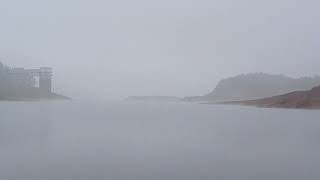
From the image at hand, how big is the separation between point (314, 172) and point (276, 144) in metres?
5.75

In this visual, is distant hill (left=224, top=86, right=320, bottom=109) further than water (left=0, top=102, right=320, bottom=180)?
Yes

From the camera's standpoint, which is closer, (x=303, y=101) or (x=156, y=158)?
(x=156, y=158)

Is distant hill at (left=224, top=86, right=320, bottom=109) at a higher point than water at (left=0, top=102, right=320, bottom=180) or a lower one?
lower

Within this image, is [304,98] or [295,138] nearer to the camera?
[295,138]

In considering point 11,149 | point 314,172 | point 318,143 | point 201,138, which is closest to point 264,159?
point 314,172

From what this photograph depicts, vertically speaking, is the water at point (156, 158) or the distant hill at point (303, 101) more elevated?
the water at point (156, 158)

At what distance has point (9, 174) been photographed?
9578 mm

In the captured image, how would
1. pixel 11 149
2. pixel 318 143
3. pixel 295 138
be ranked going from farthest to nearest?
pixel 295 138 → pixel 318 143 → pixel 11 149

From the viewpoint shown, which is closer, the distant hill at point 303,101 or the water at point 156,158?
the water at point 156,158

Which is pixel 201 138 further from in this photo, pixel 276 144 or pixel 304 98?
pixel 304 98

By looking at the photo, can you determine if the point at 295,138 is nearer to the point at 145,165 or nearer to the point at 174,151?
the point at 174,151

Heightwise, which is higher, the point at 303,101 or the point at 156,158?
the point at 156,158

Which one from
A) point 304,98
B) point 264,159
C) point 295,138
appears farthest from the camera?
point 304,98

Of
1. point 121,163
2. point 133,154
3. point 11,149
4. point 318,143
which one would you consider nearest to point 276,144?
point 318,143
